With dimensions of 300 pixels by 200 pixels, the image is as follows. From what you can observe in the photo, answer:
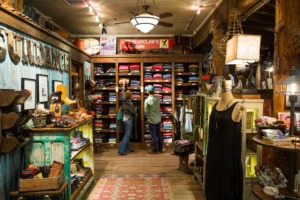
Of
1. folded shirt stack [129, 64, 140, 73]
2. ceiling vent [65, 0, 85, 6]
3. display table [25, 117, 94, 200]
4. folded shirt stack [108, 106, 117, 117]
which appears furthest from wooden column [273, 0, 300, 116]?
folded shirt stack [108, 106, 117, 117]

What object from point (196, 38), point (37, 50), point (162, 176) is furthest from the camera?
point (196, 38)

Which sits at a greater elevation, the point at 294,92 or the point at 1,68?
the point at 1,68

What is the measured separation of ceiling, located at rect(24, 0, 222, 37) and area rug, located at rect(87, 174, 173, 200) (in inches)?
131

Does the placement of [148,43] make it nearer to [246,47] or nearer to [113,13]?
[113,13]

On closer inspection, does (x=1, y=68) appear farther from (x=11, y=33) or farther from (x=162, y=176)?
(x=162, y=176)

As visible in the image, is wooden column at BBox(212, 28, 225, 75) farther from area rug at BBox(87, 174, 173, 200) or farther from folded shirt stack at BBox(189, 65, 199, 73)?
folded shirt stack at BBox(189, 65, 199, 73)

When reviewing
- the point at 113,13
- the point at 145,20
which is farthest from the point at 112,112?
the point at 145,20

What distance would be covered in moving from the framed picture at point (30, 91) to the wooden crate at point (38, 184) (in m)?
0.92

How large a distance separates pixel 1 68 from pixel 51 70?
1.47 meters

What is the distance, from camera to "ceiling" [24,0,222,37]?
4879mm

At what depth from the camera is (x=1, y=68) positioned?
2625mm

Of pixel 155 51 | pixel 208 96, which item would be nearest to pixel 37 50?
pixel 208 96

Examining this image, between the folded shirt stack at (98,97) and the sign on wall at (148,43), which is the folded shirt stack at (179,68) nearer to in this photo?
the sign on wall at (148,43)

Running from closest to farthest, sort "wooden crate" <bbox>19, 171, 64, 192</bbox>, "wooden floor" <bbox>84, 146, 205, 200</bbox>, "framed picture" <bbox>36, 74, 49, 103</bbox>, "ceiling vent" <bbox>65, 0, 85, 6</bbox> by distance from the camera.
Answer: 1. "wooden crate" <bbox>19, 171, 64, 192</bbox>
2. "framed picture" <bbox>36, 74, 49, 103</bbox>
3. "wooden floor" <bbox>84, 146, 205, 200</bbox>
4. "ceiling vent" <bbox>65, 0, 85, 6</bbox>
